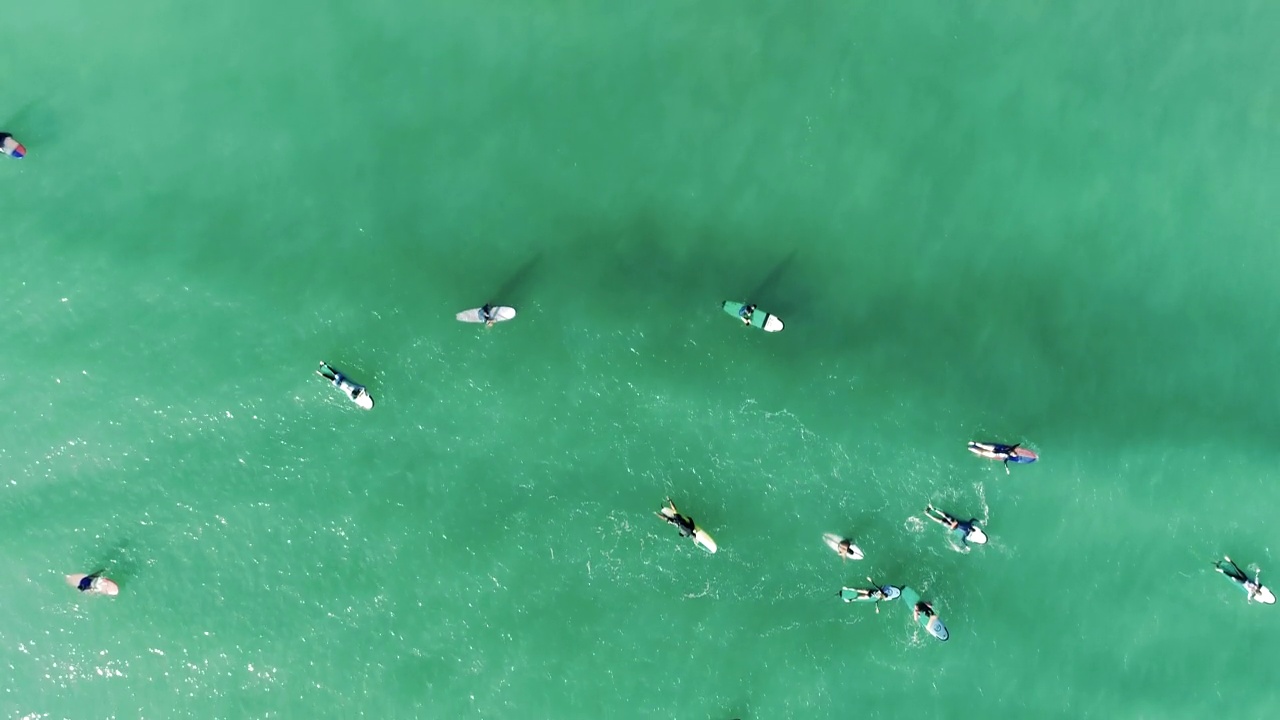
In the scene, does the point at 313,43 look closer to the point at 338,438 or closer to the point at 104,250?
the point at 104,250

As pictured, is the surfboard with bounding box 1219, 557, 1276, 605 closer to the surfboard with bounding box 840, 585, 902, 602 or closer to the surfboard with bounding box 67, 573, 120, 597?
the surfboard with bounding box 840, 585, 902, 602

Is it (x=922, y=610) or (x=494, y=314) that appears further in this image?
(x=922, y=610)

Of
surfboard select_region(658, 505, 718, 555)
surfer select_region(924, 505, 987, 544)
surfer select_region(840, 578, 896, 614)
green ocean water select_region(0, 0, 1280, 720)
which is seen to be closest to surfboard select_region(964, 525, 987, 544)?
surfer select_region(924, 505, 987, 544)

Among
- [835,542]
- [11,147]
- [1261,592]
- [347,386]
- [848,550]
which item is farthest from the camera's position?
[1261,592]

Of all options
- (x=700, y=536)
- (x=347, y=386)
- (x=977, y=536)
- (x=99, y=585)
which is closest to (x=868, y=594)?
(x=977, y=536)

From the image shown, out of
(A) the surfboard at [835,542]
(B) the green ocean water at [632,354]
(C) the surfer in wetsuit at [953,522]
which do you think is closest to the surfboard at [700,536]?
(B) the green ocean water at [632,354]

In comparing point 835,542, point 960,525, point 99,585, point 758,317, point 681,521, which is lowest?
point 99,585

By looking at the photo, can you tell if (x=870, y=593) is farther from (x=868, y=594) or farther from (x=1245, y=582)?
(x=1245, y=582)
